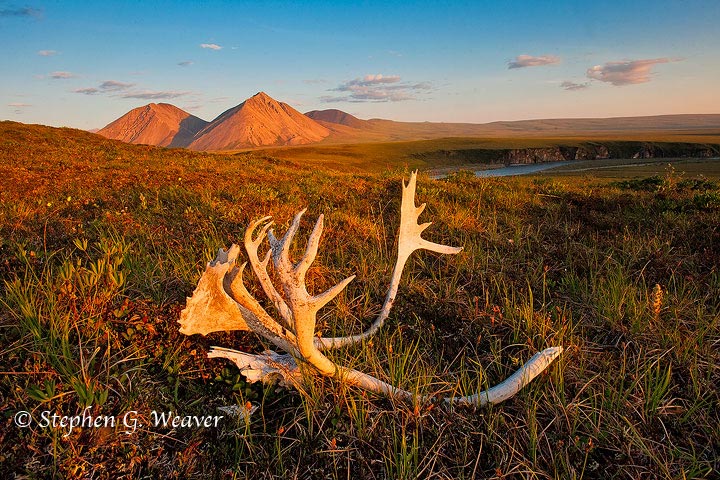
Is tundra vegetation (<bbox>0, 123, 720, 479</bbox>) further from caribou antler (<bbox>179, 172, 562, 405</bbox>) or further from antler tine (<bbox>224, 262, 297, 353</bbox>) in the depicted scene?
antler tine (<bbox>224, 262, 297, 353</bbox>)

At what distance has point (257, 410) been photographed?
9.09 feet

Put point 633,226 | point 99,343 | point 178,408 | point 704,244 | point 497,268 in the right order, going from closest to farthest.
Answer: point 178,408
point 99,343
point 497,268
point 704,244
point 633,226

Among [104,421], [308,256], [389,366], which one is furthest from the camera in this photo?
[389,366]

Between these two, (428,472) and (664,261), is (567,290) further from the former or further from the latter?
(428,472)

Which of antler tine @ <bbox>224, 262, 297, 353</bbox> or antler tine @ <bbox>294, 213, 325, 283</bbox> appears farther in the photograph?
antler tine @ <bbox>224, 262, 297, 353</bbox>

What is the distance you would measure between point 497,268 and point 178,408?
4.05m

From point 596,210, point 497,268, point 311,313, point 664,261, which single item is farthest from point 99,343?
point 596,210

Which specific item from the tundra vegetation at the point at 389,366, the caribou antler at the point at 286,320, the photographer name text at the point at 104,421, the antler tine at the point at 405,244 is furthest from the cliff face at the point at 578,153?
the photographer name text at the point at 104,421

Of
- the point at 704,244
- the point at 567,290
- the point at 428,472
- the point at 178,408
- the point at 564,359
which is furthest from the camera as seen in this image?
the point at 704,244

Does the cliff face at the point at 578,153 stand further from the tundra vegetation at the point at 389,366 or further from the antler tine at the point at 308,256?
the antler tine at the point at 308,256

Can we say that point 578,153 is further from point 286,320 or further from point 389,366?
point 286,320

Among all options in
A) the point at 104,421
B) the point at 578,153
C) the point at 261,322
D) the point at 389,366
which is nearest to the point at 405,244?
the point at 389,366

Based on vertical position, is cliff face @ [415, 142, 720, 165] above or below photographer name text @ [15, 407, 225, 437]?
A: above

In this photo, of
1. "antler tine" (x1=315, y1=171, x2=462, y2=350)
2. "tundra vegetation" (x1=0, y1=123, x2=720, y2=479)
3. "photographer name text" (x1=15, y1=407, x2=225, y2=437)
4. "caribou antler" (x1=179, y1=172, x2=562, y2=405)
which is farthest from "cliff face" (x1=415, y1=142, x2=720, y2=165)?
"photographer name text" (x1=15, y1=407, x2=225, y2=437)
